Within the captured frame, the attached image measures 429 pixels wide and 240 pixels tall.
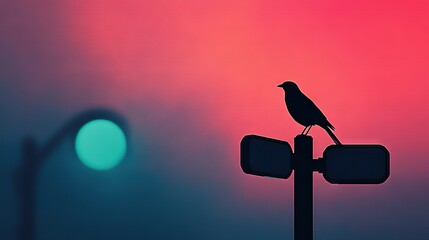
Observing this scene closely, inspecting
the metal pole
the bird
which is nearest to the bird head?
the bird

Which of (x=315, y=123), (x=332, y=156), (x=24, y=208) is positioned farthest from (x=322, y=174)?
(x=24, y=208)

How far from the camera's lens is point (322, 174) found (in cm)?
436

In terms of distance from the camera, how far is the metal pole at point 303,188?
13.4 feet

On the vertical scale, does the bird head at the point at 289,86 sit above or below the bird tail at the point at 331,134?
above

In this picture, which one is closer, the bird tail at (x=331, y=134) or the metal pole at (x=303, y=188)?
the metal pole at (x=303, y=188)

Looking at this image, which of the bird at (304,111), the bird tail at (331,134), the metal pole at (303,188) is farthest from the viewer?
the bird at (304,111)

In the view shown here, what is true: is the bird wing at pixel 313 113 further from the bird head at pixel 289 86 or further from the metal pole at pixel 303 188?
the metal pole at pixel 303 188

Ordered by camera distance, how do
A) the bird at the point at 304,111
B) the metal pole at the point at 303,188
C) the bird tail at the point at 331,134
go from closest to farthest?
the metal pole at the point at 303,188, the bird tail at the point at 331,134, the bird at the point at 304,111

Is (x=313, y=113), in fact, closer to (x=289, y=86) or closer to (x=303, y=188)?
(x=289, y=86)

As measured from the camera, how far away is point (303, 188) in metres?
4.15

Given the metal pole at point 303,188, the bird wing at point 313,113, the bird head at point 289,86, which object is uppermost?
the bird head at point 289,86

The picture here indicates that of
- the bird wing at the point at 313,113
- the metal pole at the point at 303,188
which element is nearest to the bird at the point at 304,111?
the bird wing at the point at 313,113

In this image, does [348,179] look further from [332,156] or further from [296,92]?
[296,92]

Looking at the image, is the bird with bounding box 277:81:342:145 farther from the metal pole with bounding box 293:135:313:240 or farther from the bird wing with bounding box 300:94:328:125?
the metal pole with bounding box 293:135:313:240
